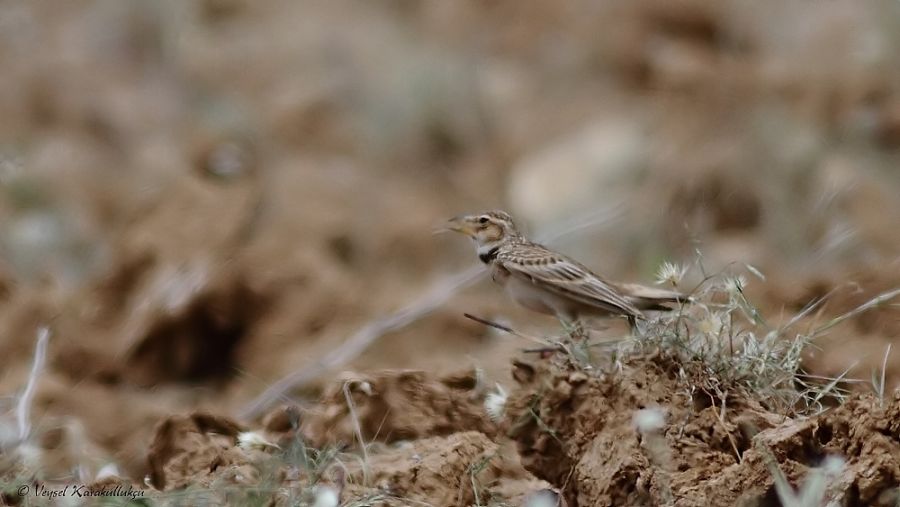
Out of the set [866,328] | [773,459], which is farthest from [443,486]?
[866,328]

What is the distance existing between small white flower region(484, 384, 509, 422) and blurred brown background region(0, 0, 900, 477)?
1674 millimetres

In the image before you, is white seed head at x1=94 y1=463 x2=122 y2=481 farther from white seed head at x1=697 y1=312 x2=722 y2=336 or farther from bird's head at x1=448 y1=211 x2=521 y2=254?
bird's head at x1=448 y1=211 x2=521 y2=254

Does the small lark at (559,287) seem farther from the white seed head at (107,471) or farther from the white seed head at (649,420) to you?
the white seed head at (107,471)

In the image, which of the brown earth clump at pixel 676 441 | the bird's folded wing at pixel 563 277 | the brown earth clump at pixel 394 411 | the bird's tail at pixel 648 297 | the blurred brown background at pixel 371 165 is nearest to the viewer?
the brown earth clump at pixel 676 441

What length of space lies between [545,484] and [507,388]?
29.4 inches

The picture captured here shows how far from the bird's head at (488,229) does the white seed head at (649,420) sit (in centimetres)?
243

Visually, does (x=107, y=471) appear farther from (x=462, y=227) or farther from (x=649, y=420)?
(x=462, y=227)

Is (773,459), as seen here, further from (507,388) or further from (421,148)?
(421,148)

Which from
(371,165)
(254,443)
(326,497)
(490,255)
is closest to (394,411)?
(254,443)

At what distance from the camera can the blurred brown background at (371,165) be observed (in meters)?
8.23

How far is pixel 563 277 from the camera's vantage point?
19.5ft

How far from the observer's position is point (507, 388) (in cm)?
528

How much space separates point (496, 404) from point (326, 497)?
0.85 m

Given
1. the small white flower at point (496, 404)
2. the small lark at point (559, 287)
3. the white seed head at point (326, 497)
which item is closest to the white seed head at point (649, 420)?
the small white flower at point (496, 404)
